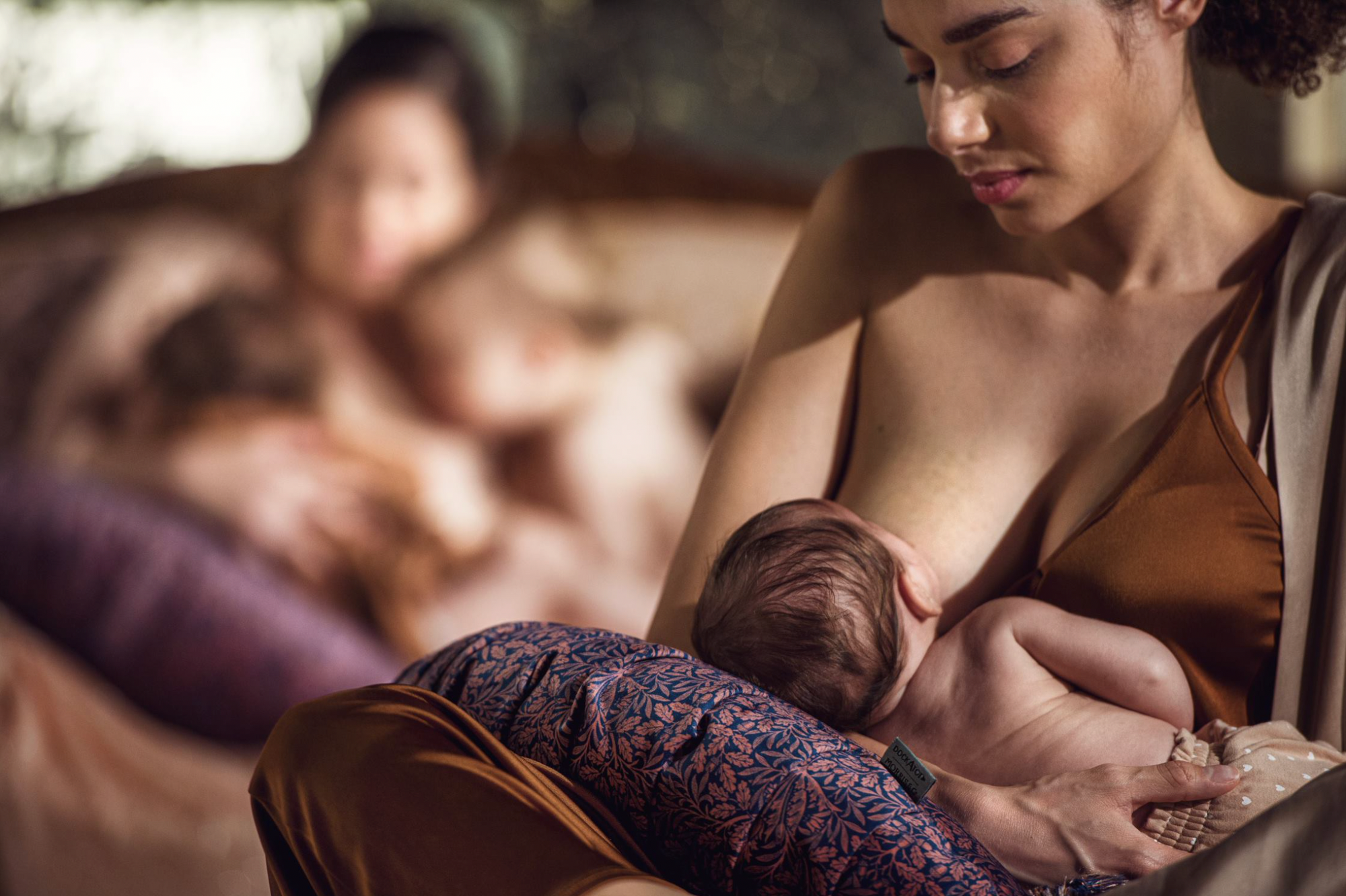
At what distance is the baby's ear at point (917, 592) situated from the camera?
1.06 meters

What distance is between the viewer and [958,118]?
3.49 ft

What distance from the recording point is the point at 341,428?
9.12 feet

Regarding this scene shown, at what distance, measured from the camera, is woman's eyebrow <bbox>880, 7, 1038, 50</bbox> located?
1.01 meters

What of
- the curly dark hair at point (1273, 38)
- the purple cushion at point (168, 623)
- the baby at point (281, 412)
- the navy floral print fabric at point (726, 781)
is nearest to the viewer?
the navy floral print fabric at point (726, 781)

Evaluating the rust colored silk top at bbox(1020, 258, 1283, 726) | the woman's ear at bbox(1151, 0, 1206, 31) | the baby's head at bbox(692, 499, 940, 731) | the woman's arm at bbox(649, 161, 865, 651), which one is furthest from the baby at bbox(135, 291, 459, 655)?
the woman's ear at bbox(1151, 0, 1206, 31)

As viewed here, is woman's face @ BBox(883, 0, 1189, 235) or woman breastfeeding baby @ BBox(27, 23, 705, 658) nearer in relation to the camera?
woman's face @ BBox(883, 0, 1189, 235)

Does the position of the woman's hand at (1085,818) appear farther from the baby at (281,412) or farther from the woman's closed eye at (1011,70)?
the baby at (281,412)

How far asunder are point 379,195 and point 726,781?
2.37 meters

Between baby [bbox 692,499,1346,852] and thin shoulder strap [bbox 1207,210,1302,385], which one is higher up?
thin shoulder strap [bbox 1207,210,1302,385]

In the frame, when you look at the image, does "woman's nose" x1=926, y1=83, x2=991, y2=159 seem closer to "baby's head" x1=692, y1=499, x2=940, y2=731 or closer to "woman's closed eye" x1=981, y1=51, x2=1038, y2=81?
"woman's closed eye" x1=981, y1=51, x2=1038, y2=81

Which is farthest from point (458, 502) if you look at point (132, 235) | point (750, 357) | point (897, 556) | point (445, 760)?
point (445, 760)

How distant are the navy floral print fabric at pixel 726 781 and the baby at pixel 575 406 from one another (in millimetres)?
1869

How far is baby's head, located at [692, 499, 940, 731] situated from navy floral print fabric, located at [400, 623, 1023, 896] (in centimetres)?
9

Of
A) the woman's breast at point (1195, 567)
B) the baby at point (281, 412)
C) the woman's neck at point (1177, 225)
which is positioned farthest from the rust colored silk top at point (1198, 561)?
the baby at point (281, 412)
